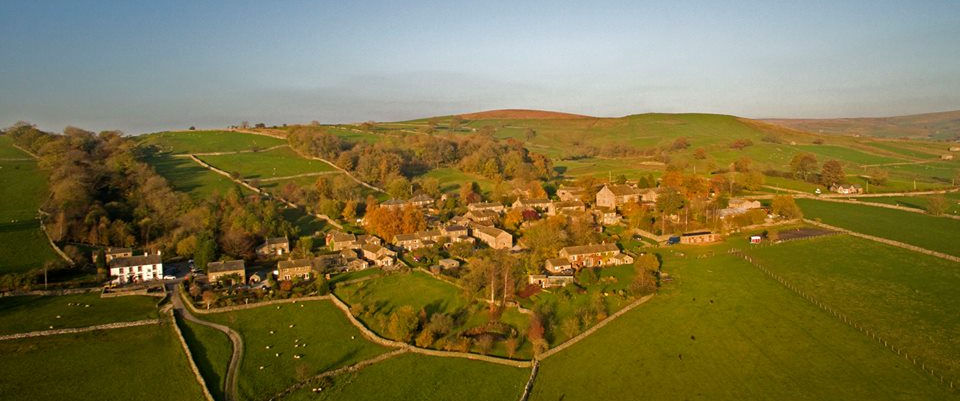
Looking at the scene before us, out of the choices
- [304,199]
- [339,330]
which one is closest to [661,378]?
[339,330]

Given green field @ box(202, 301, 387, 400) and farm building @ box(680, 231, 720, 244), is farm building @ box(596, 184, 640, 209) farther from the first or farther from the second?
green field @ box(202, 301, 387, 400)

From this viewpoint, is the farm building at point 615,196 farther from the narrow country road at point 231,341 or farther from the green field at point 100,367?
the green field at point 100,367

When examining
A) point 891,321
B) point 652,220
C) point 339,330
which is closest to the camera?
point 891,321

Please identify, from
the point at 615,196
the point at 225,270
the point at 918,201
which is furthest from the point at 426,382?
the point at 918,201

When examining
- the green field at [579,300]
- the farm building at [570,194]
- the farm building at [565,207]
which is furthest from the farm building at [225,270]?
the farm building at [570,194]

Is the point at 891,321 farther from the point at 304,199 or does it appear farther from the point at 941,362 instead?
the point at 304,199

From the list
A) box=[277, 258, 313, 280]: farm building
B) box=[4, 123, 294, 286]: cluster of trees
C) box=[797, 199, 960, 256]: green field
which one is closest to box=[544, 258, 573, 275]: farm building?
box=[277, 258, 313, 280]: farm building

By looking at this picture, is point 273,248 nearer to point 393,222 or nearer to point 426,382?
point 393,222
